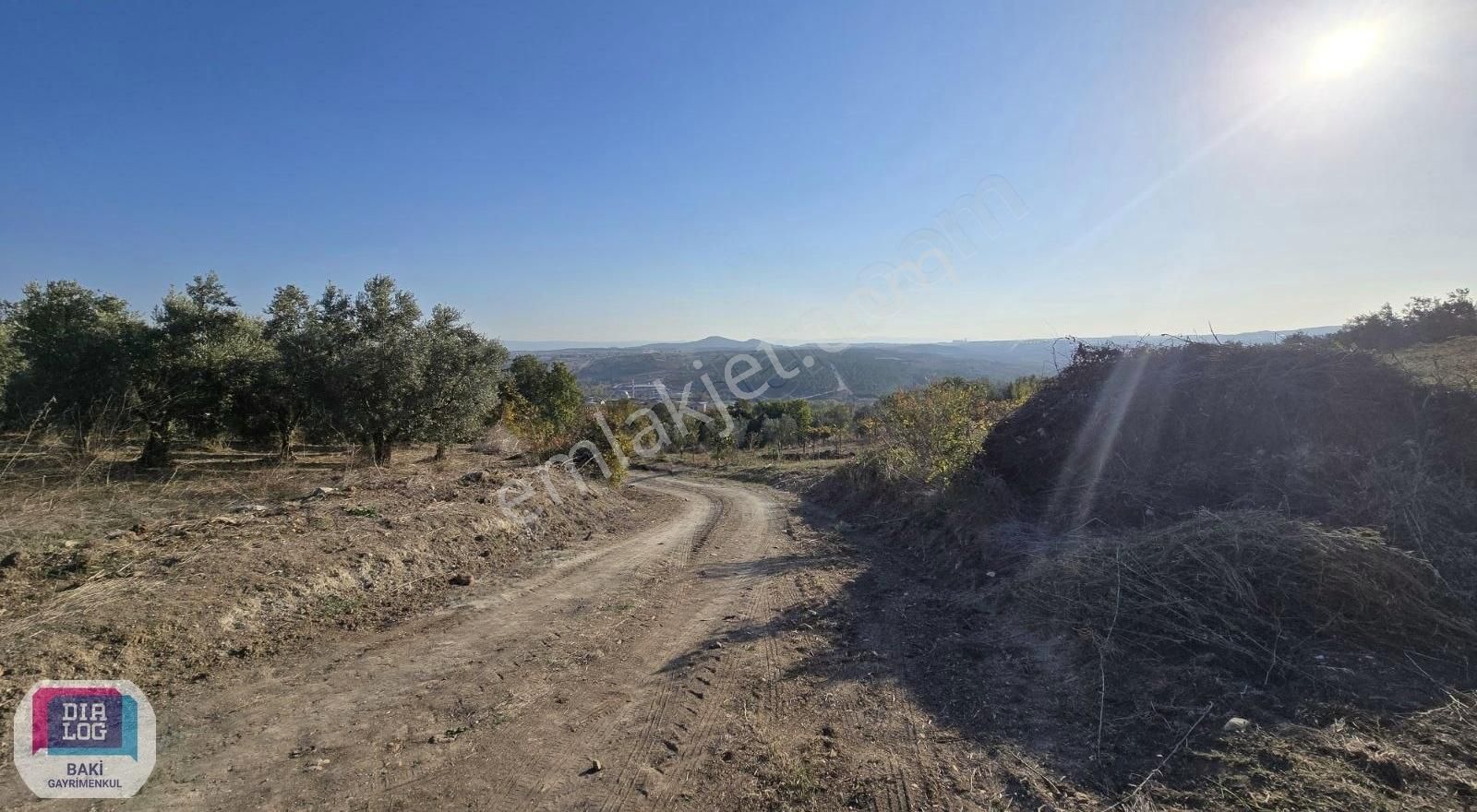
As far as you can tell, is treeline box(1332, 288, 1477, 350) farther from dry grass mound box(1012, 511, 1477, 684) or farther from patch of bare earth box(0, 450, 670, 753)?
patch of bare earth box(0, 450, 670, 753)

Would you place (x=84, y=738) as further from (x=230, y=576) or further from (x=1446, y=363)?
(x=1446, y=363)

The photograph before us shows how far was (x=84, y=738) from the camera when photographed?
144 inches

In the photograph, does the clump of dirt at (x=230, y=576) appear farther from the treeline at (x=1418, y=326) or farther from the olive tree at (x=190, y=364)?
the treeline at (x=1418, y=326)

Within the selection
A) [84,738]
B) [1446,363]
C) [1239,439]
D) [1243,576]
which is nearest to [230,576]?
[84,738]

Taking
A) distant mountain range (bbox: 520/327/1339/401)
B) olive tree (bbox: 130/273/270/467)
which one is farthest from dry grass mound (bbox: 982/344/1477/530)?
distant mountain range (bbox: 520/327/1339/401)

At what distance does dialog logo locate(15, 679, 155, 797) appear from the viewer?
328 cm

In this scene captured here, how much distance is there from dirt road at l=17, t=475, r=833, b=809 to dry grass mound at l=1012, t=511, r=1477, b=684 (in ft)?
11.4

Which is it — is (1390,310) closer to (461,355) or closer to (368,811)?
(368,811)

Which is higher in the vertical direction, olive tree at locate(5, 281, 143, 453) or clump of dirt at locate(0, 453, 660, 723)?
olive tree at locate(5, 281, 143, 453)

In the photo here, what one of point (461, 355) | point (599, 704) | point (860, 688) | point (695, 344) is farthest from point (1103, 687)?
point (695, 344)

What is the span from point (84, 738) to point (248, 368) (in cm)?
1392

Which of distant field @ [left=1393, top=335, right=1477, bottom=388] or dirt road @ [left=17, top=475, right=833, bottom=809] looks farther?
distant field @ [left=1393, top=335, right=1477, bottom=388]

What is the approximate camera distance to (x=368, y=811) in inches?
123

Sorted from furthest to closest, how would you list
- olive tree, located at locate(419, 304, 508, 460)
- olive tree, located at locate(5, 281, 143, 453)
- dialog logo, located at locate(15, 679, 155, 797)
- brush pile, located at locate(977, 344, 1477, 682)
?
olive tree, located at locate(419, 304, 508, 460), olive tree, located at locate(5, 281, 143, 453), brush pile, located at locate(977, 344, 1477, 682), dialog logo, located at locate(15, 679, 155, 797)
